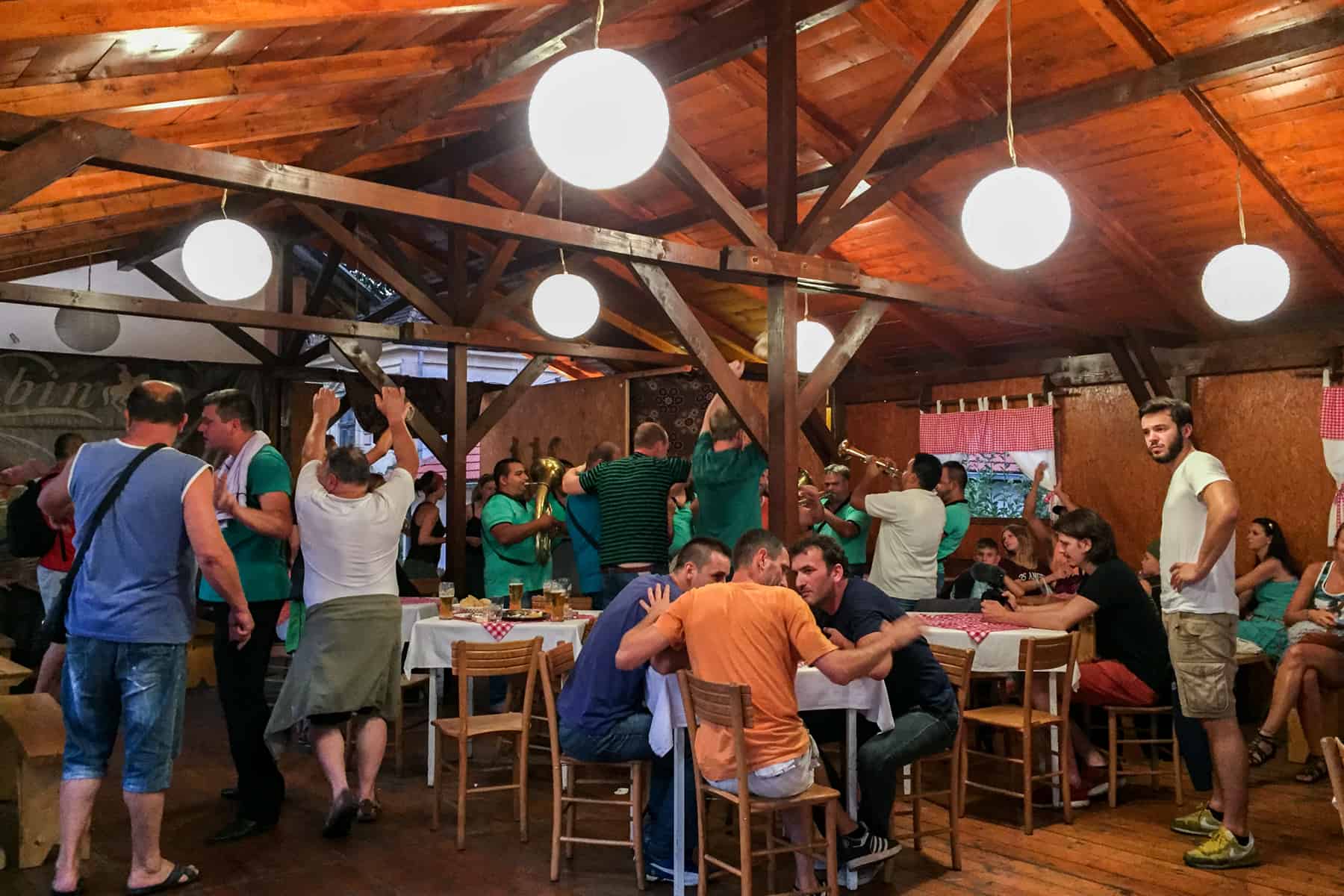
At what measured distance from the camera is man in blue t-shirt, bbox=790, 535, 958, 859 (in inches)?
147

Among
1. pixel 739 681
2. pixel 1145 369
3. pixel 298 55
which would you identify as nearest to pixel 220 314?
pixel 298 55

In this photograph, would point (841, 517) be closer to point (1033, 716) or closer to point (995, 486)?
point (995, 486)

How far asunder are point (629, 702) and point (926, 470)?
9.13 ft

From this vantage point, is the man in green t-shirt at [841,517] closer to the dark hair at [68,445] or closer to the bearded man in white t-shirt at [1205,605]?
the bearded man in white t-shirt at [1205,605]

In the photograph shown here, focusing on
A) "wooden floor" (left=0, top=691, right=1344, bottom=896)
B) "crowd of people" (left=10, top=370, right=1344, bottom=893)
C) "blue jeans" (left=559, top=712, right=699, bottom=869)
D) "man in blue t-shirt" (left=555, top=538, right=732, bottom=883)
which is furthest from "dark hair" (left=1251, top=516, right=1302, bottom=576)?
"blue jeans" (left=559, top=712, right=699, bottom=869)

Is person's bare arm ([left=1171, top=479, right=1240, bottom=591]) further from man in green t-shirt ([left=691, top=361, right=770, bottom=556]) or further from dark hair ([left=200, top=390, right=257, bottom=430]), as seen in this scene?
dark hair ([left=200, top=390, right=257, bottom=430])

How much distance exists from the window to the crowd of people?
2.82 meters

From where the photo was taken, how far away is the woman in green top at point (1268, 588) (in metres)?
6.38

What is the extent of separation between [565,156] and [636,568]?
2.68 meters

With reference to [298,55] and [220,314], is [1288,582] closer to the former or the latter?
[298,55]

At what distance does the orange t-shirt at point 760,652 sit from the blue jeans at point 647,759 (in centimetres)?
57

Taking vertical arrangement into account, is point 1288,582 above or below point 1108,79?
below

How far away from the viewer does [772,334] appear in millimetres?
5258

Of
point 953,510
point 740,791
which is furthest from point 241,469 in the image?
point 953,510
